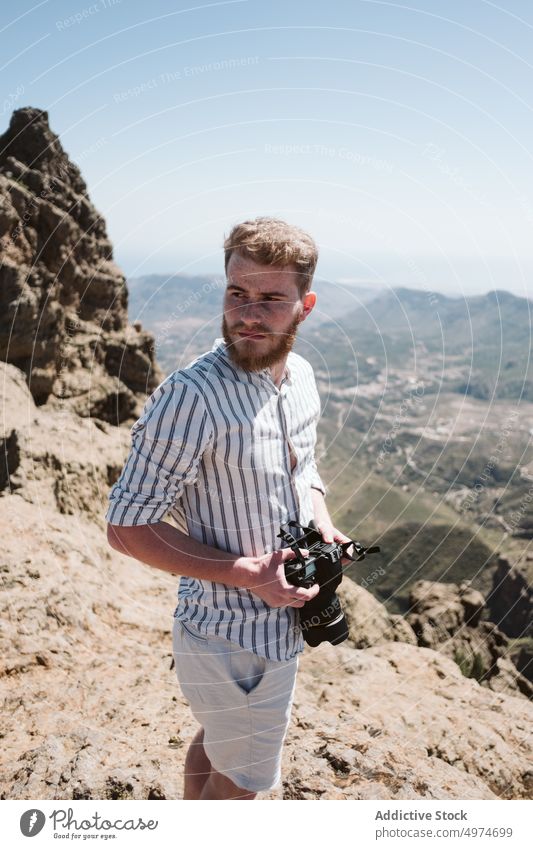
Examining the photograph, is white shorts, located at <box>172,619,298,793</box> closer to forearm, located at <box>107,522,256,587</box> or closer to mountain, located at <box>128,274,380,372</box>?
forearm, located at <box>107,522,256,587</box>

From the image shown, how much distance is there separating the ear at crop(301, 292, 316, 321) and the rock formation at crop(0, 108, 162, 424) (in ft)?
28.9

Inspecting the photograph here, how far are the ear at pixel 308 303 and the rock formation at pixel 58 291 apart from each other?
882 cm

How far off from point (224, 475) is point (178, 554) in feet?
1.45

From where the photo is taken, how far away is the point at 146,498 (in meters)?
2.70

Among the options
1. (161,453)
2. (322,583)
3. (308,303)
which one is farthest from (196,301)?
(322,583)

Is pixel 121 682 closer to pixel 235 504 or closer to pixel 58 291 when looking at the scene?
pixel 235 504

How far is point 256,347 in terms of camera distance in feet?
9.70

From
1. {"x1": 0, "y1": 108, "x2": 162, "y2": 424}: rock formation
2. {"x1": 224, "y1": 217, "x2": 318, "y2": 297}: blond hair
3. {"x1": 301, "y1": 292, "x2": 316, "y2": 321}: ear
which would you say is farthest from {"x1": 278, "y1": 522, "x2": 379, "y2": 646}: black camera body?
{"x1": 0, "y1": 108, "x2": 162, "y2": 424}: rock formation

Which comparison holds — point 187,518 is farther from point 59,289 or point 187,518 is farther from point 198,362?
point 59,289

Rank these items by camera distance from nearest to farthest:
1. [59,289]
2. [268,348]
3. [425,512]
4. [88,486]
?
[268,348]
[88,486]
[59,289]
[425,512]

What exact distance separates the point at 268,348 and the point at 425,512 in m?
120

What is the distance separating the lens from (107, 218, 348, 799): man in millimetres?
2689

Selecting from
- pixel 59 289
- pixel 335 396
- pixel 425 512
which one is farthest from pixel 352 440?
pixel 59 289

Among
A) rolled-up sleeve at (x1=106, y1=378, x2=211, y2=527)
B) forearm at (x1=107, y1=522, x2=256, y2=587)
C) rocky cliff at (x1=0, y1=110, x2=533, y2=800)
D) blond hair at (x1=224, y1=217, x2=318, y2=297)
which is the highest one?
blond hair at (x1=224, y1=217, x2=318, y2=297)
